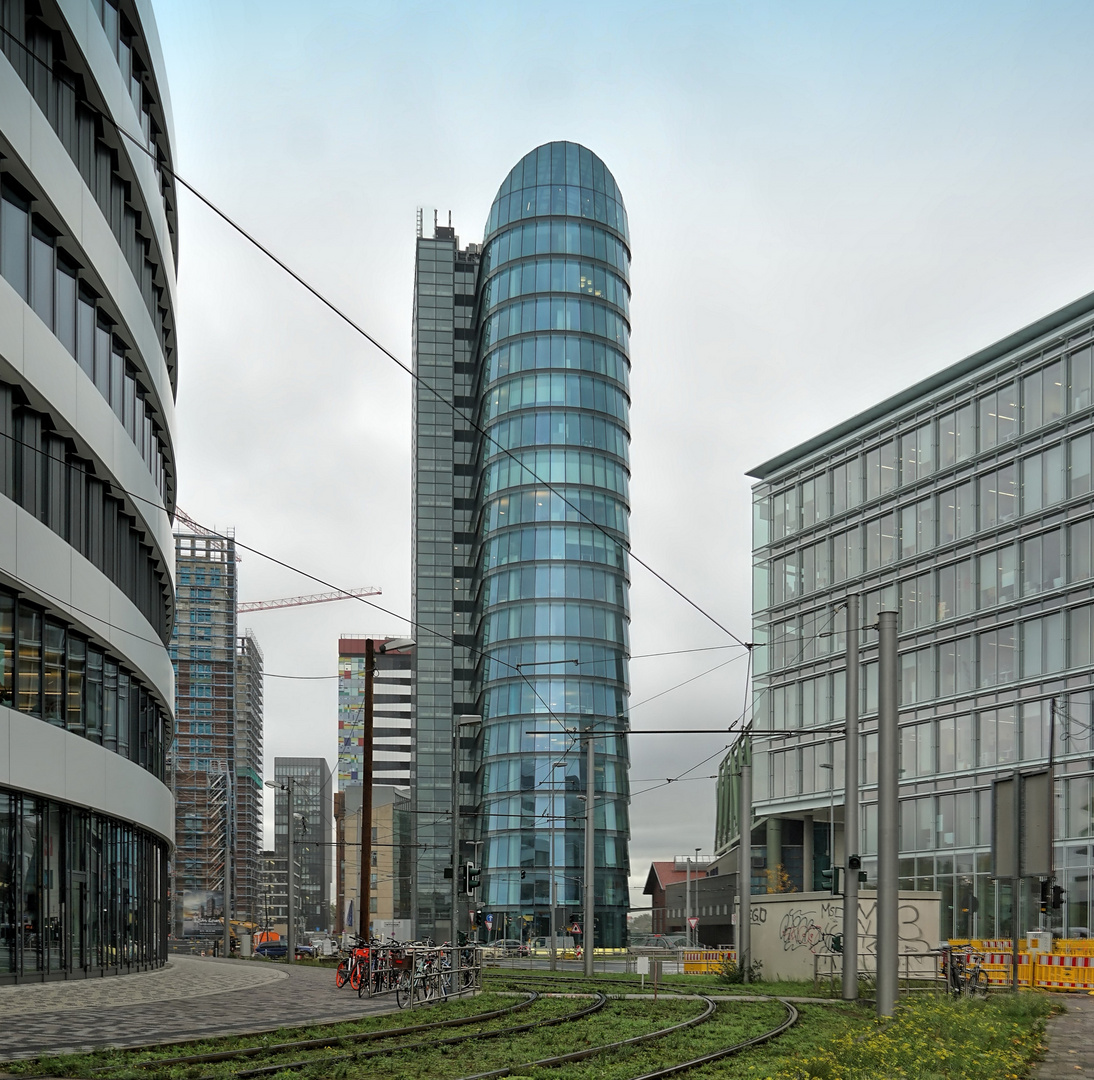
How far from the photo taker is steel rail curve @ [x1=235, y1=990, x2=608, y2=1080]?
14.2 m

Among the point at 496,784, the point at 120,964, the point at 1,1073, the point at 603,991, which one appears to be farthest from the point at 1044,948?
the point at 496,784

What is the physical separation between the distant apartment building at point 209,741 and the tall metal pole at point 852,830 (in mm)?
126505

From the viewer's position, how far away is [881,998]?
69.3 feet

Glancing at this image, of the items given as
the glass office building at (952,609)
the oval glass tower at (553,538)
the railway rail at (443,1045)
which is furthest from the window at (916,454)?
the oval glass tower at (553,538)

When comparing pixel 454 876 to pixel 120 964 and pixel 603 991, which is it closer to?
pixel 603 991

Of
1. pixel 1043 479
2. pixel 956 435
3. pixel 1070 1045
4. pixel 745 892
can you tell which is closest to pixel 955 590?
pixel 956 435

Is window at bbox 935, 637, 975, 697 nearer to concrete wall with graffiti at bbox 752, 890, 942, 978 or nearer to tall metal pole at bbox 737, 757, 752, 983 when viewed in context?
tall metal pole at bbox 737, 757, 752, 983

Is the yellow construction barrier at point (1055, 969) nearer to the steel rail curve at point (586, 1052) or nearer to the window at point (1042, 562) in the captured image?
the steel rail curve at point (586, 1052)

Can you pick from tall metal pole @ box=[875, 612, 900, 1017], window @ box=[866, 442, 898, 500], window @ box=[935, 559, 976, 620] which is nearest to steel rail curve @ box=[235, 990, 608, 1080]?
tall metal pole @ box=[875, 612, 900, 1017]

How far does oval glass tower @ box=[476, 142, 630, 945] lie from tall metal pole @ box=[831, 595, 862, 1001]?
7482 cm

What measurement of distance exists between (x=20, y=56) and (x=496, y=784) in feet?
278

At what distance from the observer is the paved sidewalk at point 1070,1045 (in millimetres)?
14438

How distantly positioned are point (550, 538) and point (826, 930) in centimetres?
7360

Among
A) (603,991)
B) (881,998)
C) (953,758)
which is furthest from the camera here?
(953,758)
